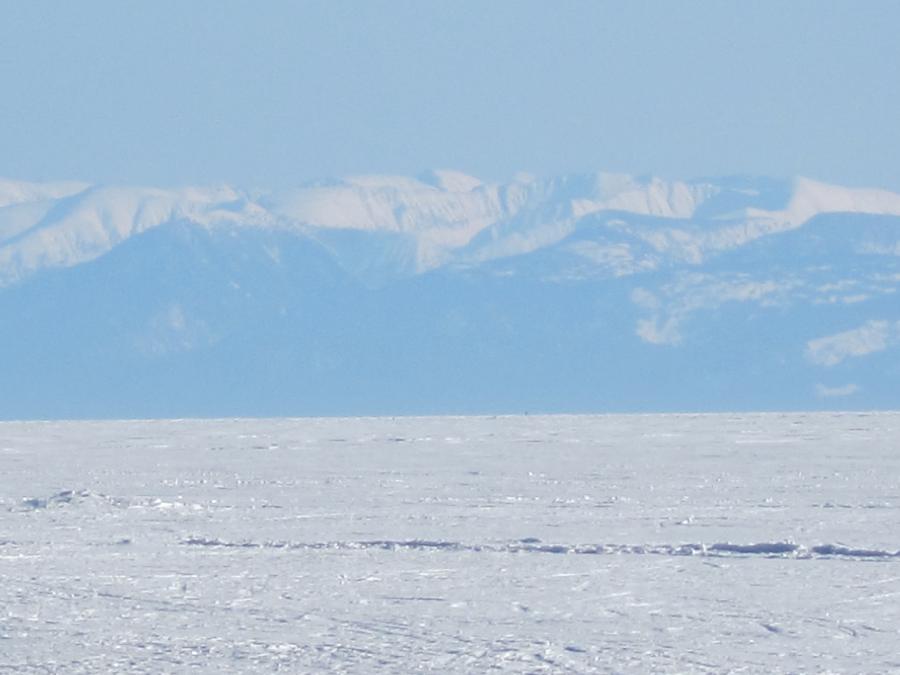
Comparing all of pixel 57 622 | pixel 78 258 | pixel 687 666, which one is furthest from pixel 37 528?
pixel 78 258

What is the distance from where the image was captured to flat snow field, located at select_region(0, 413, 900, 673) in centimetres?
1129

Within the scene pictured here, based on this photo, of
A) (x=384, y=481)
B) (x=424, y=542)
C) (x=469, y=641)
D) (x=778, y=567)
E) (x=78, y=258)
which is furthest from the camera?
(x=78, y=258)

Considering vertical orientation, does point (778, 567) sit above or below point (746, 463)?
below

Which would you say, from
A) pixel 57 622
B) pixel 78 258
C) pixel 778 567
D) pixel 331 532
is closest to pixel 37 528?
pixel 331 532

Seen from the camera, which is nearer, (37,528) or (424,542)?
(424,542)

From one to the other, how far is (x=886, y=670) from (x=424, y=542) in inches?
235

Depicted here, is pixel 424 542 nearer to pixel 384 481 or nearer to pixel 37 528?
pixel 37 528

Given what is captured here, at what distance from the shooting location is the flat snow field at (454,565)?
444 inches

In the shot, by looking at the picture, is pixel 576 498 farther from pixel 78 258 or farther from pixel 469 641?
pixel 78 258

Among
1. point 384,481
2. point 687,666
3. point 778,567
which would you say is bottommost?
point 687,666

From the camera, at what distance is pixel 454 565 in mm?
14633

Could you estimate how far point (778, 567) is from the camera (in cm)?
1445

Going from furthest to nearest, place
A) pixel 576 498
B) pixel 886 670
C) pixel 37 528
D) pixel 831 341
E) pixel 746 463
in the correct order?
pixel 831 341
pixel 746 463
pixel 576 498
pixel 37 528
pixel 886 670

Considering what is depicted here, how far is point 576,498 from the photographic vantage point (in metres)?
20.1
